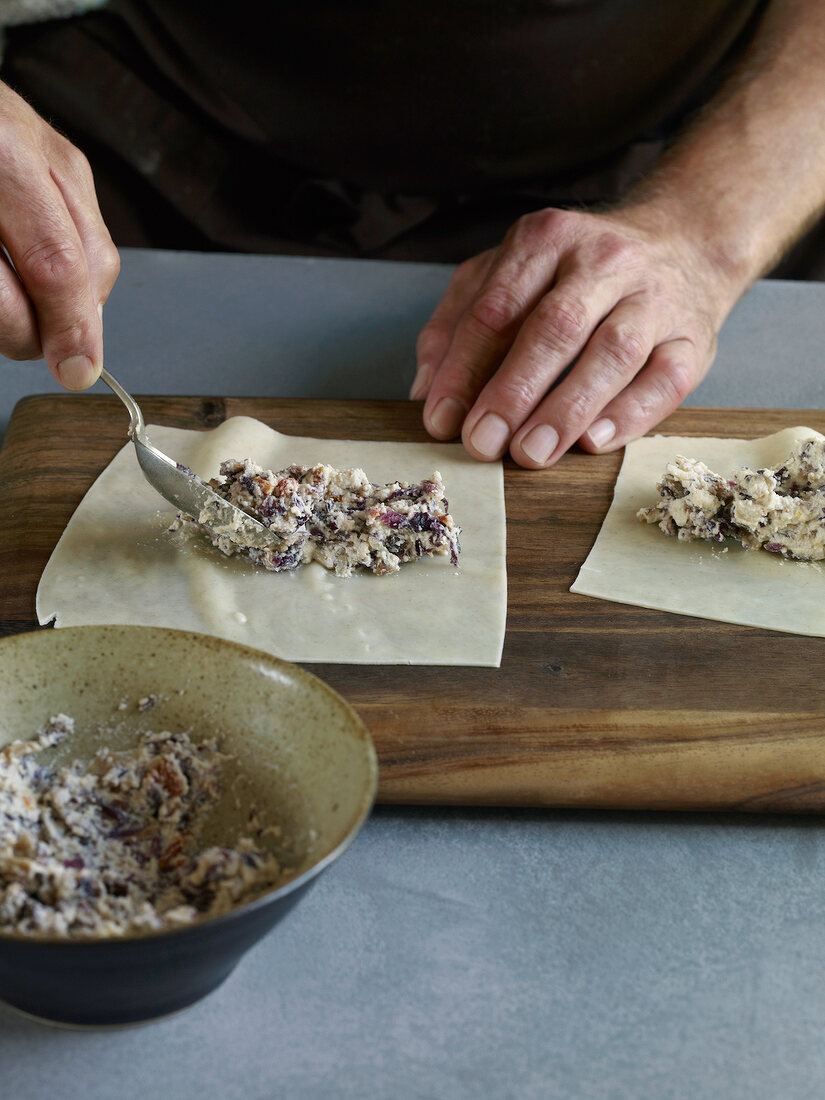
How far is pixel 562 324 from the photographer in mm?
1785

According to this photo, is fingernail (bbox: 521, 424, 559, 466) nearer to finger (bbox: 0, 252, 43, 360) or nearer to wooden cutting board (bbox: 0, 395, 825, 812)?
wooden cutting board (bbox: 0, 395, 825, 812)

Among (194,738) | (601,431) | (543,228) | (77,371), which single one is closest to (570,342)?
(601,431)

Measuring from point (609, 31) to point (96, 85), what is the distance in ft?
3.89

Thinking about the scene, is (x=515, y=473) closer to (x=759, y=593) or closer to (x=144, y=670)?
(x=759, y=593)

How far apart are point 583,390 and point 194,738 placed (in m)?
1.02

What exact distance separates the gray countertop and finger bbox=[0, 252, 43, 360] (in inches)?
31.7

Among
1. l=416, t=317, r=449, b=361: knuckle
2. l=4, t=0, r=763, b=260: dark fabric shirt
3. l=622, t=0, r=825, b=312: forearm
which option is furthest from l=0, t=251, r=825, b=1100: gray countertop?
l=4, t=0, r=763, b=260: dark fabric shirt

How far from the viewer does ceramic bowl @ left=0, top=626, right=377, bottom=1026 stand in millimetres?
717

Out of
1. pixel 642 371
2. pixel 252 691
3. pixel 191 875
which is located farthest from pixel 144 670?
pixel 642 371

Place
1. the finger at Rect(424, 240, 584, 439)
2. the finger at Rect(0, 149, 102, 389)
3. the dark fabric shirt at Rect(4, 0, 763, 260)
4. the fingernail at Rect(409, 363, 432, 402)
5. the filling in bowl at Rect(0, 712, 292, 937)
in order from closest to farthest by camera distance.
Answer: the filling in bowl at Rect(0, 712, 292, 937)
the finger at Rect(0, 149, 102, 389)
the finger at Rect(424, 240, 584, 439)
the fingernail at Rect(409, 363, 432, 402)
the dark fabric shirt at Rect(4, 0, 763, 260)

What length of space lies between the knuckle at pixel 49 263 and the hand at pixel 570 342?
0.67 m

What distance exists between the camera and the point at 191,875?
2.74ft

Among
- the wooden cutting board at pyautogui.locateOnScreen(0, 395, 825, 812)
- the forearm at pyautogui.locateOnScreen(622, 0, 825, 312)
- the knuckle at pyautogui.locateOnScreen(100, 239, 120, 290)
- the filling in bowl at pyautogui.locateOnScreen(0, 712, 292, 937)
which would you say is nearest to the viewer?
the filling in bowl at pyautogui.locateOnScreen(0, 712, 292, 937)

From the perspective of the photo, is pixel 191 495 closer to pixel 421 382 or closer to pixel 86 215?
pixel 86 215
